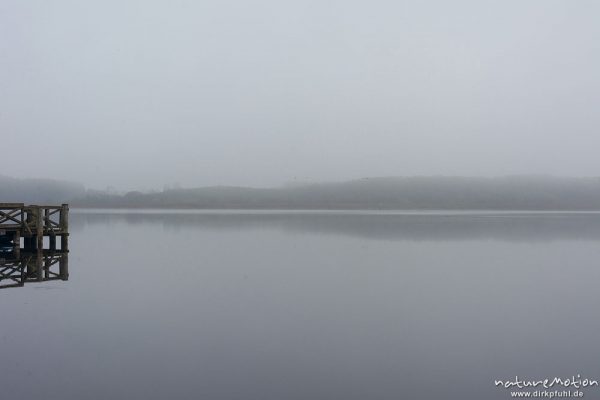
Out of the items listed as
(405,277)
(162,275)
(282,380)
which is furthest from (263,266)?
(282,380)

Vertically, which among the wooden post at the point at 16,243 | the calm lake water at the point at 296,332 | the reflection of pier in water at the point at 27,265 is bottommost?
the calm lake water at the point at 296,332

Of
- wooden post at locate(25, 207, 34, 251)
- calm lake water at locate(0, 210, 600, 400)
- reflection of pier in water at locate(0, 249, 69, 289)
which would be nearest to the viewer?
calm lake water at locate(0, 210, 600, 400)

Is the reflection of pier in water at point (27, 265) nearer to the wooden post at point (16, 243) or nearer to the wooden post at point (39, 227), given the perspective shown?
the wooden post at point (16, 243)

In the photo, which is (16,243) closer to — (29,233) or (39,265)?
(29,233)

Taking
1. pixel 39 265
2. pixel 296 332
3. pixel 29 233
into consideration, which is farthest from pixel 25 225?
pixel 296 332

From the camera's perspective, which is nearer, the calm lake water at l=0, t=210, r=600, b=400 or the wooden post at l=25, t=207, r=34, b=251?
the calm lake water at l=0, t=210, r=600, b=400

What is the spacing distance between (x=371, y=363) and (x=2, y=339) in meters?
18.1

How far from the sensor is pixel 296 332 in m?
26.3

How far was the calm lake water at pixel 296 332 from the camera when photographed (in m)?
A: 19.0

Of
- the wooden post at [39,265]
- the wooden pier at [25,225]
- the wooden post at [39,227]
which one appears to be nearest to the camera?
the wooden pier at [25,225]

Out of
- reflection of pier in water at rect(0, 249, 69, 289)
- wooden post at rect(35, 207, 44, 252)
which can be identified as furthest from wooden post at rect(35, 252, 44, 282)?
wooden post at rect(35, 207, 44, 252)

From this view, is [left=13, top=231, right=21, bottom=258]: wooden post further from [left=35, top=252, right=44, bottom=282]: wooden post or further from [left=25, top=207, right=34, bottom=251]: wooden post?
[left=35, top=252, right=44, bottom=282]: wooden post

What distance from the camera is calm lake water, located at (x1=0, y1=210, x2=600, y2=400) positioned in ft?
62.4

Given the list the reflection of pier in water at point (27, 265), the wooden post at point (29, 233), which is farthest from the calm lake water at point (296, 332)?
the wooden post at point (29, 233)
